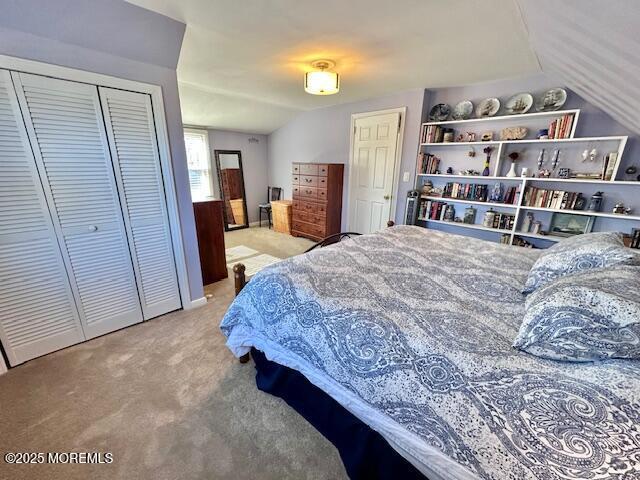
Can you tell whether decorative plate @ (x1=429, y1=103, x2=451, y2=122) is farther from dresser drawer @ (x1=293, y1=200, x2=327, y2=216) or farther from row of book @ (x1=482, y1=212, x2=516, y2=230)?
dresser drawer @ (x1=293, y1=200, x2=327, y2=216)

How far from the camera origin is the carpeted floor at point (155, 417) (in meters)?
1.24

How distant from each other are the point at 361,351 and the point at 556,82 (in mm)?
3450

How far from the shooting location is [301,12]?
177 cm

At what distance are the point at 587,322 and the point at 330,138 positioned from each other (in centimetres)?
439

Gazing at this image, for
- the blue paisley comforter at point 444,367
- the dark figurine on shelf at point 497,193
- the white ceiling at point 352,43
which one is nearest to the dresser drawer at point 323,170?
the white ceiling at point 352,43

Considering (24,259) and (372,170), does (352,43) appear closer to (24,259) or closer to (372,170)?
(372,170)

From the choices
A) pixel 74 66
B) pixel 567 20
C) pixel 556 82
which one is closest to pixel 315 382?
pixel 567 20

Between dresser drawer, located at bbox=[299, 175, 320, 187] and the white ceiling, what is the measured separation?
1.37 meters

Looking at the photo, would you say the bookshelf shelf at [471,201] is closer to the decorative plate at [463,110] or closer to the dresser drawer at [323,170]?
the decorative plate at [463,110]

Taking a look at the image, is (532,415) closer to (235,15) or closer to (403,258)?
(403,258)

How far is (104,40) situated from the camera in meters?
1.76

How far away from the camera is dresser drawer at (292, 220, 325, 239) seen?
468 cm

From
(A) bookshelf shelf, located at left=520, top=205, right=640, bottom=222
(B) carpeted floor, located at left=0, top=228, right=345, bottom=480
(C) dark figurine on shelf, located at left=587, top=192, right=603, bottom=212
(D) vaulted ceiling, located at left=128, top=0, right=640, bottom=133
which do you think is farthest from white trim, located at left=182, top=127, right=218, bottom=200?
(C) dark figurine on shelf, located at left=587, top=192, right=603, bottom=212

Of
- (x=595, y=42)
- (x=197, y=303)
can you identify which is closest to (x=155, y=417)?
(x=197, y=303)
